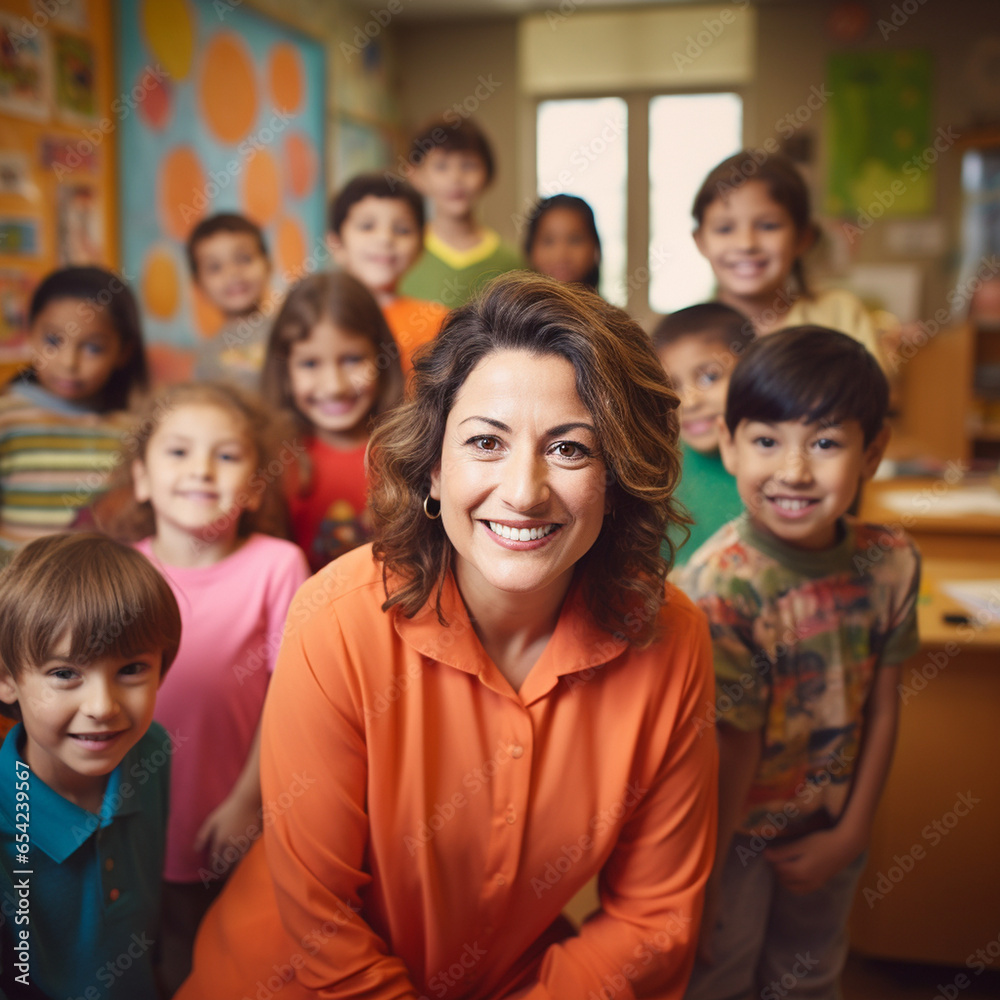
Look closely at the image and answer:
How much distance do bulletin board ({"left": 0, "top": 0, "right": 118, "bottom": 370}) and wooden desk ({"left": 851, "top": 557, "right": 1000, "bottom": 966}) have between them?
8.69ft

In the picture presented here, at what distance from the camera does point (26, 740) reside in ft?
3.30

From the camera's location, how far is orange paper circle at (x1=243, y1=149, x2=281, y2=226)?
13.5ft

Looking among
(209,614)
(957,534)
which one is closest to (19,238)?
(209,614)

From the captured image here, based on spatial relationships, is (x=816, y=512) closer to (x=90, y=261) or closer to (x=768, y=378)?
(x=768, y=378)

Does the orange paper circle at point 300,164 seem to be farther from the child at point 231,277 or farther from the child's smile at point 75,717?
the child's smile at point 75,717

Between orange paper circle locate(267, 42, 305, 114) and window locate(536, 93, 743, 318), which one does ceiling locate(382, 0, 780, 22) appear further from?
orange paper circle locate(267, 42, 305, 114)

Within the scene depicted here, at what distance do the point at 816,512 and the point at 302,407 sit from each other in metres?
1.00

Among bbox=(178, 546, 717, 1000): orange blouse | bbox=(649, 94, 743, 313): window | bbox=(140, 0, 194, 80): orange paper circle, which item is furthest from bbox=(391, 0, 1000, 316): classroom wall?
bbox=(178, 546, 717, 1000): orange blouse

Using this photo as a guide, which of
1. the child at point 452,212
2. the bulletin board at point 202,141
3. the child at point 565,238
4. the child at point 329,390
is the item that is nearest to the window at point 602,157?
the bulletin board at point 202,141

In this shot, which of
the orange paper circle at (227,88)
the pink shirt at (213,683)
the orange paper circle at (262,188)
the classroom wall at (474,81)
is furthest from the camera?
the classroom wall at (474,81)

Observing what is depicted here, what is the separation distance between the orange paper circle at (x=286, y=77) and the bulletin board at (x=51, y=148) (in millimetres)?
1118

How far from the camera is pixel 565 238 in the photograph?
6.41 ft

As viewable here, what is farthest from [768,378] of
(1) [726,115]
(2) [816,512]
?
(1) [726,115]

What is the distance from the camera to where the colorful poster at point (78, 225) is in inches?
121
